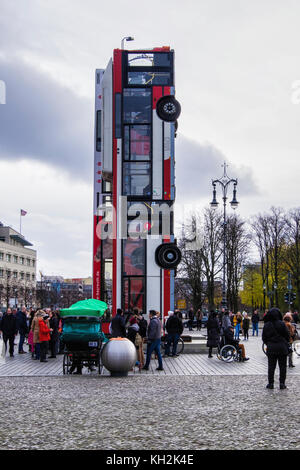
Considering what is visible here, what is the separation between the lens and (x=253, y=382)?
15.3 m

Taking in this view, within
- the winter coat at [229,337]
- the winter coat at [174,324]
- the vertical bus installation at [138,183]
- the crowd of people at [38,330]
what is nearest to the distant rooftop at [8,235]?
the vertical bus installation at [138,183]

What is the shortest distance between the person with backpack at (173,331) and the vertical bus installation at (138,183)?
7050mm

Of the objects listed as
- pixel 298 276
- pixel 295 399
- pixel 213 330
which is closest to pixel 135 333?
pixel 213 330

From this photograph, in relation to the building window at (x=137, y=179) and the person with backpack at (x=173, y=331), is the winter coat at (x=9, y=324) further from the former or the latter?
the building window at (x=137, y=179)

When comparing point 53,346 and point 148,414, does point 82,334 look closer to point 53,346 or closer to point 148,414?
point 53,346

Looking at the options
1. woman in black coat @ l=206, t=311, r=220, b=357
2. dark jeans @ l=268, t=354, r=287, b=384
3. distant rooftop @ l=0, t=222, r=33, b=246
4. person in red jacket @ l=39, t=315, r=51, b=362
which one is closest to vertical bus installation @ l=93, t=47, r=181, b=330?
woman in black coat @ l=206, t=311, r=220, b=357

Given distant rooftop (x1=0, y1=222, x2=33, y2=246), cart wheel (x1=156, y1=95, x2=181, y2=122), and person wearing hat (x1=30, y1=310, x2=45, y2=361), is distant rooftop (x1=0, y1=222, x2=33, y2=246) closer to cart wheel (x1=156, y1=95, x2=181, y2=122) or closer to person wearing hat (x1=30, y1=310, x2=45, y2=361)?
cart wheel (x1=156, y1=95, x2=181, y2=122)

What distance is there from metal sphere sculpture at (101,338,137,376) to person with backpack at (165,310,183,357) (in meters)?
5.02

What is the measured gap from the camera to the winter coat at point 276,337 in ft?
45.7

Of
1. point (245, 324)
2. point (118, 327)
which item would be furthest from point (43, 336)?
point (245, 324)

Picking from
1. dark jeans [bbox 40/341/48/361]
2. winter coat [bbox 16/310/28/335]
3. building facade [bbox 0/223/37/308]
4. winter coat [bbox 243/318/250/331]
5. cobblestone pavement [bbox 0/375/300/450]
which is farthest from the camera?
building facade [bbox 0/223/37/308]

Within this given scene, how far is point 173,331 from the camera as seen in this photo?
878 inches

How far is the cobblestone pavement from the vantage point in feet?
26.7

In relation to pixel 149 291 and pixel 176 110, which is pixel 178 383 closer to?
pixel 149 291
